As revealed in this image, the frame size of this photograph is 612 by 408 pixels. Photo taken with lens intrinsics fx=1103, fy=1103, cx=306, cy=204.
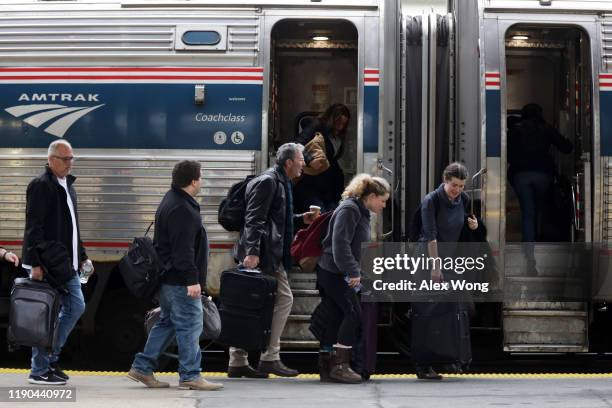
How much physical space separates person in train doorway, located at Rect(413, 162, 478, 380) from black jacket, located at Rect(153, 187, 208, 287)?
1.86m

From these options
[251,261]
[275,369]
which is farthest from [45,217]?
[275,369]

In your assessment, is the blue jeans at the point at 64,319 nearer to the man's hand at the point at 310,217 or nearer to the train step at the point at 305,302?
the man's hand at the point at 310,217

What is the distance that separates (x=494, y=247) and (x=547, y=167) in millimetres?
1174

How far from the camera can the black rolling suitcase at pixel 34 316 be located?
714 cm

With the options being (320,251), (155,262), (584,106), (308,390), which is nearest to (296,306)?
(320,251)

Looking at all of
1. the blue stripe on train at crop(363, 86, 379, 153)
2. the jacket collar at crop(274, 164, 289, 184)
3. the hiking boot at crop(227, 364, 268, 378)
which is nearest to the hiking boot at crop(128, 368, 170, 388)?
the hiking boot at crop(227, 364, 268, 378)

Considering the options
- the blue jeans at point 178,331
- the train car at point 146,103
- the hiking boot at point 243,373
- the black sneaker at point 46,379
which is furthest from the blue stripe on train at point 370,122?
the black sneaker at point 46,379

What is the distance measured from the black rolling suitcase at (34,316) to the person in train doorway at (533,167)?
4515 mm

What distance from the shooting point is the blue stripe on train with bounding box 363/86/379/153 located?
9266 millimetres

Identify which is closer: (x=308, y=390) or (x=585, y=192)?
(x=308, y=390)

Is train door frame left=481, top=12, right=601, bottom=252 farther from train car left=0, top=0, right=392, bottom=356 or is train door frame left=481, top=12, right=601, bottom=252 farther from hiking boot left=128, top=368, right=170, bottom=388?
hiking boot left=128, top=368, right=170, bottom=388

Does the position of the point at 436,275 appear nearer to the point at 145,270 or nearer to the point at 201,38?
the point at 145,270

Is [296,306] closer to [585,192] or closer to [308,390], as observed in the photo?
[308,390]

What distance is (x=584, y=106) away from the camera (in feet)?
31.8
